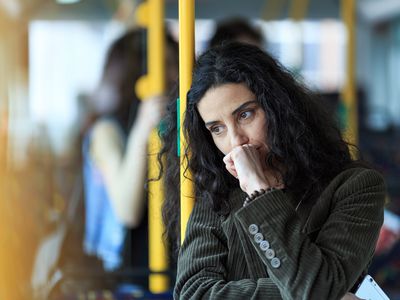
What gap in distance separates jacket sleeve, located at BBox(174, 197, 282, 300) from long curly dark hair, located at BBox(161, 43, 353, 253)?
46 mm

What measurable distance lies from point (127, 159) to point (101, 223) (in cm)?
53

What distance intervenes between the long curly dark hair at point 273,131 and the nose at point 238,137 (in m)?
0.05

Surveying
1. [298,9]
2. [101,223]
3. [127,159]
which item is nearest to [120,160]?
[127,159]

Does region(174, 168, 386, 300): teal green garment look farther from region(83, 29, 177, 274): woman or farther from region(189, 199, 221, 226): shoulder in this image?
region(83, 29, 177, 274): woman

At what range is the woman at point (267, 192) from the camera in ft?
5.19

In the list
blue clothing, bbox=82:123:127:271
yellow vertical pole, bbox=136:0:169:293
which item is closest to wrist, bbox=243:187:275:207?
yellow vertical pole, bbox=136:0:169:293

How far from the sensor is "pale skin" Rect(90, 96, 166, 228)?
11.3ft

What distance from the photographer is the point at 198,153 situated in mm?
1873

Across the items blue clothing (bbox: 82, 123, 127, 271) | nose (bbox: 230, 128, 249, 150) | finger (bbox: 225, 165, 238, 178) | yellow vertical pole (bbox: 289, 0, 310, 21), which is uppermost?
yellow vertical pole (bbox: 289, 0, 310, 21)

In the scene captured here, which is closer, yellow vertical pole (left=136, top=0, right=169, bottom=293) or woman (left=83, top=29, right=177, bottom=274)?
yellow vertical pole (left=136, top=0, right=169, bottom=293)

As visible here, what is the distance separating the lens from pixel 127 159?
3551mm

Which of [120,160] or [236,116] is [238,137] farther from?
[120,160]

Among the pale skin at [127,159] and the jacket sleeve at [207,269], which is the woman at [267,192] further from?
the pale skin at [127,159]

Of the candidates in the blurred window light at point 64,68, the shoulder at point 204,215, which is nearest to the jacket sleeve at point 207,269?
the shoulder at point 204,215
